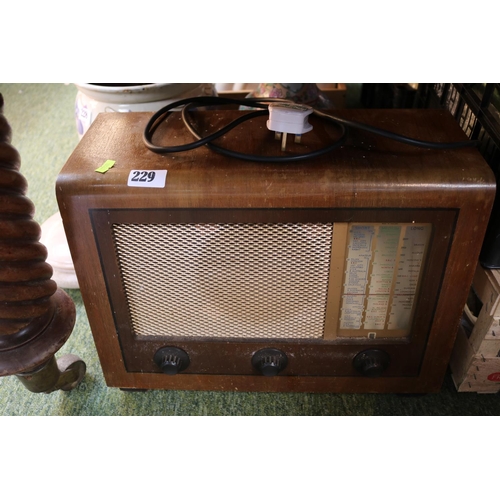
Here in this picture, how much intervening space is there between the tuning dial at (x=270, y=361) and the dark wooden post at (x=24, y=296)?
1.17 ft

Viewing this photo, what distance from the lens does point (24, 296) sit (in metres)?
0.83

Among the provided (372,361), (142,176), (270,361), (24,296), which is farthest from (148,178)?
(372,361)

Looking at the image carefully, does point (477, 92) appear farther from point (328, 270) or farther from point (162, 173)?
point (162, 173)

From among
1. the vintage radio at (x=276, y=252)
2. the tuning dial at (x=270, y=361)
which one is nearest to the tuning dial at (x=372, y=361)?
the vintage radio at (x=276, y=252)

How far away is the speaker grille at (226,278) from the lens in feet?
2.68

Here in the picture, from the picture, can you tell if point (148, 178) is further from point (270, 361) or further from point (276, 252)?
point (270, 361)

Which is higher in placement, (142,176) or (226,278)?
(142,176)

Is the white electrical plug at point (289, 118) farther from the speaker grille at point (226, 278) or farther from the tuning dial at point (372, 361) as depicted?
the tuning dial at point (372, 361)

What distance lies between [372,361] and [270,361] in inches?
7.4

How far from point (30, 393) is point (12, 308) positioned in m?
0.37

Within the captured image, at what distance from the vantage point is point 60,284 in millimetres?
1379
